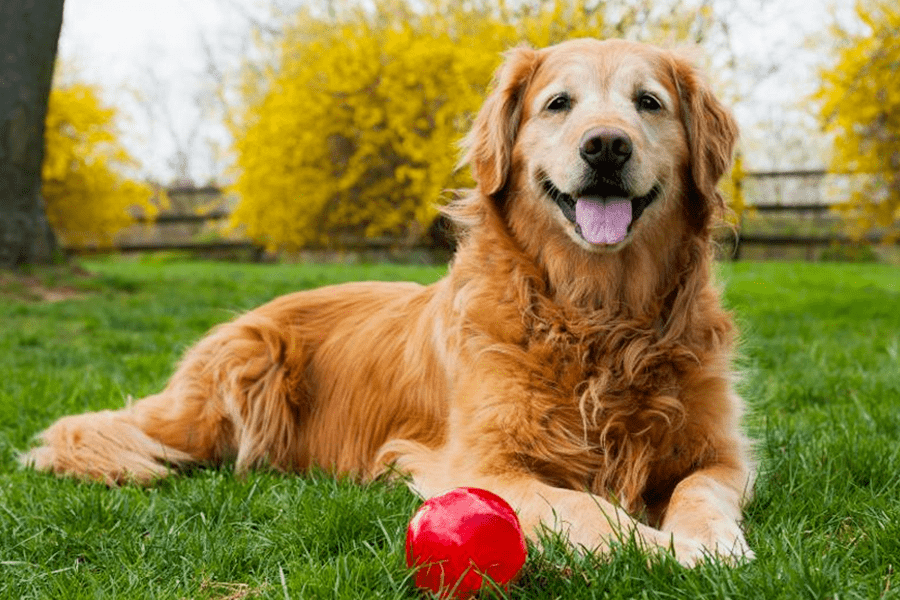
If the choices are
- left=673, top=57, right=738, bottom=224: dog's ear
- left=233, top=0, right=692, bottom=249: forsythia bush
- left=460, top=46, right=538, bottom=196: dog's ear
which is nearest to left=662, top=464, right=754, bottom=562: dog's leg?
left=673, top=57, right=738, bottom=224: dog's ear

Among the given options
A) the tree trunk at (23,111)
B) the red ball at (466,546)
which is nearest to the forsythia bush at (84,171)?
the tree trunk at (23,111)

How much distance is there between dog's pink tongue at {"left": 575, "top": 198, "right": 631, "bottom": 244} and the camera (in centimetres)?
301

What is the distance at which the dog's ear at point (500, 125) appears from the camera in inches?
130

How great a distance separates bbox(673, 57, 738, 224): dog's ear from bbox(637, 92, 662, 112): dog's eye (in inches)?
6.5

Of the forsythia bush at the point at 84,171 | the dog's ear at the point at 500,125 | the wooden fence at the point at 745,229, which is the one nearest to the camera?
the dog's ear at the point at 500,125

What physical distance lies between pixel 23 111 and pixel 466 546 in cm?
913

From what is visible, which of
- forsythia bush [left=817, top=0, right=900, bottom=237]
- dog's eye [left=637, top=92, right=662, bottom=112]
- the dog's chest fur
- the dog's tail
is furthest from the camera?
forsythia bush [left=817, top=0, right=900, bottom=237]

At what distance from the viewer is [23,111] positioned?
31.4ft

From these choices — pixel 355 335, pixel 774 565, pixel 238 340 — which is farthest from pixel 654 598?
pixel 238 340

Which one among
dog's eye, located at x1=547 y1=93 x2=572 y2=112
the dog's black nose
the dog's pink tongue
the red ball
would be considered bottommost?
the red ball

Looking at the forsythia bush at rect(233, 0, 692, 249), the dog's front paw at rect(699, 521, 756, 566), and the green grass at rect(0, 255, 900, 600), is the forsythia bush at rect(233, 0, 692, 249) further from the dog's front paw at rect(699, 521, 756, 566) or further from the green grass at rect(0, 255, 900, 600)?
the dog's front paw at rect(699, 521, 756, 566)

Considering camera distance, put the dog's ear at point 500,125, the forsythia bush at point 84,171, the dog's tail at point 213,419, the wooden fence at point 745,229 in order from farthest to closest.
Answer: the wooden fence at point 745,229 → the forsythia bush at point 84,171 → the dog's tail at point 213,419 → the dog's ear at point 500,125

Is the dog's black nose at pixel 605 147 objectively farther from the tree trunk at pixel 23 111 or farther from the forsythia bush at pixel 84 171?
the forsythia bush at pixel 84 171

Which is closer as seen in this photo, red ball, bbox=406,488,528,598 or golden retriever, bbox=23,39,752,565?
red ball, bbox=406,488,528,598
